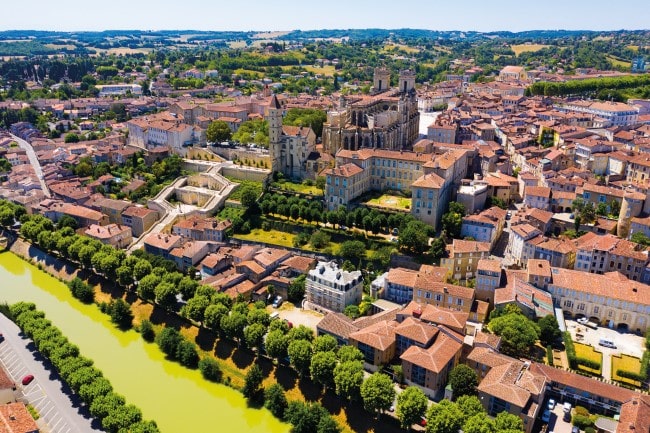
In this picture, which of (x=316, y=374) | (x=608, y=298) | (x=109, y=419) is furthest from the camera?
(x=608, y=298)

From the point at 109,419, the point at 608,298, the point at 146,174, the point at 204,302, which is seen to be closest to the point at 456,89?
the point at 146,174

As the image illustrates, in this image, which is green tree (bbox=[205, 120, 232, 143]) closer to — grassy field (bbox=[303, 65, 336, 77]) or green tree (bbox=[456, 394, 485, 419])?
green tree (bbox=[456, 394, 485, 419])

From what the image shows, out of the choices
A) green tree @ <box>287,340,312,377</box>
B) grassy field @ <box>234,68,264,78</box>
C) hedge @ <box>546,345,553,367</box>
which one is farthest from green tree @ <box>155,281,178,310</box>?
grassy field @ <box>234,68,264,78</box>

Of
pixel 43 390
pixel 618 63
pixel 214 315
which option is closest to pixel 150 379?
pixel 214 315

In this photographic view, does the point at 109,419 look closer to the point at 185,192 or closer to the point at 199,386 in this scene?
the point at 199,386

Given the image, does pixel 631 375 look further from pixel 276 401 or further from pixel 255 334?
pixel 255 334
